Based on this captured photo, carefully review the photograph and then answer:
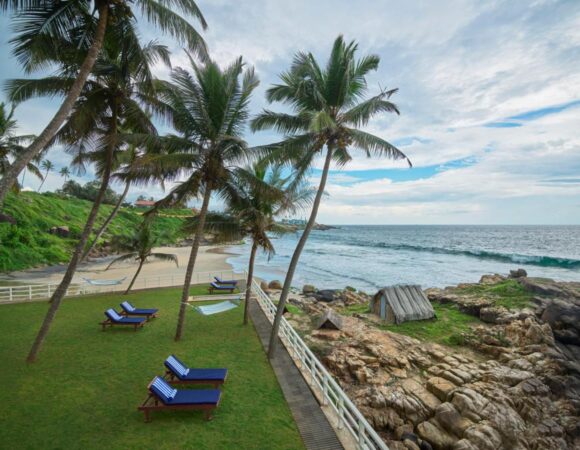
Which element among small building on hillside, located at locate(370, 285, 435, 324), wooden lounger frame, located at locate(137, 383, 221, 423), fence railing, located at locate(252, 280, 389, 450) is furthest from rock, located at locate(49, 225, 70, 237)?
wooden lounger frame, located at locate(137, 383, 221, 423)

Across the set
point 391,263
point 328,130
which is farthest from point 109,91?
point 391,263

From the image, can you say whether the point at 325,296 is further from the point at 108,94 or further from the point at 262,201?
the point at 108,94

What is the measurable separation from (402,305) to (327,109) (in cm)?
1109

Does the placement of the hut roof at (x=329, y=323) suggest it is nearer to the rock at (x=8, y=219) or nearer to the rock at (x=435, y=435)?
the rock at (x=435, y=435)

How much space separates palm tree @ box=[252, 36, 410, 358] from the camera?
8.44 m

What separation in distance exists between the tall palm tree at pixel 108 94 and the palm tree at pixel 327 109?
3.97 meters

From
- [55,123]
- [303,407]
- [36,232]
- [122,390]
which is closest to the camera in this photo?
[55,123]

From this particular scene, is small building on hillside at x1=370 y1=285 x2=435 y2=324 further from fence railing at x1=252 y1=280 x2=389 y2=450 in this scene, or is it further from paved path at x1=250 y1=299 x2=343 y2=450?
paved path at x1=250 y1=299 x2=343 y2=450

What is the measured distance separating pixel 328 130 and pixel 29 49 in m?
7.27

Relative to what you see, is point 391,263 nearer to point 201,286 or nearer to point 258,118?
point 201,286

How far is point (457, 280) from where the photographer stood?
3228 cm

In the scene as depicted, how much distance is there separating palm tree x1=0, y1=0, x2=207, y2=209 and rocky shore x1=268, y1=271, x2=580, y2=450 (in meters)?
9.99

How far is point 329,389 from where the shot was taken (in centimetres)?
654

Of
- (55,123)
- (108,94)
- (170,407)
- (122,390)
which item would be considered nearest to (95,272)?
(108,94)
